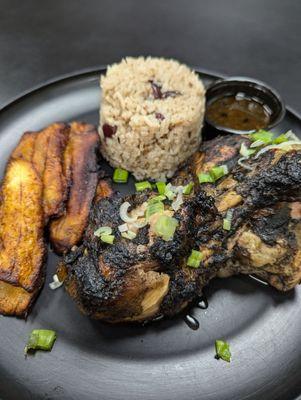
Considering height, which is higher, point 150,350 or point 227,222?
point 227,222

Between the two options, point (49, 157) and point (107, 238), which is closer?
point (107, 238)

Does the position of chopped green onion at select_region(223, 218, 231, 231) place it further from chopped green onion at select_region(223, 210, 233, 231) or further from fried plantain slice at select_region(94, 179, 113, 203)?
fried plantain slice at select_region(94, 179, 113, 203)

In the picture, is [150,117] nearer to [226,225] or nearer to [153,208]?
[153,208]

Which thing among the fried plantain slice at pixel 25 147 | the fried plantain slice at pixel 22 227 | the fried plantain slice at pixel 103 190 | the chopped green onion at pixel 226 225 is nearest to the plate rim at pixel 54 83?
the fried plantain slice at pixel 25 147

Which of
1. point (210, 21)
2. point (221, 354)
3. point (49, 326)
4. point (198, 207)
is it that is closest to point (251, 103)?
point (198, 207)

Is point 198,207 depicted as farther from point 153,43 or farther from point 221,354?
point 153,43

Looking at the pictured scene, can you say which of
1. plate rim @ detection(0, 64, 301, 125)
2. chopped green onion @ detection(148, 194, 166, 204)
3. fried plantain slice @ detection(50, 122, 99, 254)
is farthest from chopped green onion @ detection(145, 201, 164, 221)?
plate rim @ detection(0, 64, 301, 125)

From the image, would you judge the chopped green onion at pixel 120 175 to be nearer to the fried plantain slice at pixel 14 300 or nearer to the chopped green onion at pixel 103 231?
the chopped green onion at pixel 103 231

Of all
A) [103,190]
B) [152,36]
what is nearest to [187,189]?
[103,190]
